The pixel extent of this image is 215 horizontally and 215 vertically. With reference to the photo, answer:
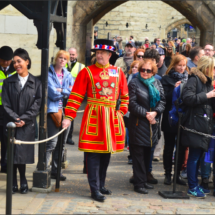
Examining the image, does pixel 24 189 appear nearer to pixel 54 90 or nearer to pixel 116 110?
pixel 54 90

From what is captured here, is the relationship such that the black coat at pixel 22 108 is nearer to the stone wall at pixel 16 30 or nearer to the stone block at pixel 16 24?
the stone wall at pixel 16 30

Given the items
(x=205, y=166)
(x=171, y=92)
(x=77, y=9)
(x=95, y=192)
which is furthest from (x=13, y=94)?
(x=77, y=9)

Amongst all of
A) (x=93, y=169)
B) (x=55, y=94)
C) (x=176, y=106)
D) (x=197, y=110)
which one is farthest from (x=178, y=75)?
(x=93, y=169)

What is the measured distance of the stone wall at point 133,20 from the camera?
31859 mm

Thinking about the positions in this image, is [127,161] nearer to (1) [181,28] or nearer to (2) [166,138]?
(2) [166,138]

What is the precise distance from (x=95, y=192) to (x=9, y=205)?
55.0 inches

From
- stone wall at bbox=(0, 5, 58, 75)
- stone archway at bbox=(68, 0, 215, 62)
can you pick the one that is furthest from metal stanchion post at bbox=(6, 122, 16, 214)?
stone archway at bbox=(68, 0, 215, 62)

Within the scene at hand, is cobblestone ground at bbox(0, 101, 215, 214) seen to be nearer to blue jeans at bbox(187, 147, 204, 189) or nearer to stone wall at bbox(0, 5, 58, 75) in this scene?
blue jeans at bbox(187, 147, 204, 189)

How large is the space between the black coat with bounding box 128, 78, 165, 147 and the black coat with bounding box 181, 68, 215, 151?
37cm

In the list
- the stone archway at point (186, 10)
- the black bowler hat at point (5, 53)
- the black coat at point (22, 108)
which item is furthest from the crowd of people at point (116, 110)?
the stone archway at point (186, 10)

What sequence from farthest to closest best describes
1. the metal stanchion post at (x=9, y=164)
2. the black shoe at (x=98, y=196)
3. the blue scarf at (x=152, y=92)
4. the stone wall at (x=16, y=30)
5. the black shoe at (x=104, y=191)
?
the stone wall at (x=16, y=30)
the blue scarf at (x=152, y=92)
the black shoe at (x=104, y=191)
the black shoe at (x=98, y=196)
the metal stanchion post at (x=9, y=164)

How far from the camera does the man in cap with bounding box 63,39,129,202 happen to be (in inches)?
210

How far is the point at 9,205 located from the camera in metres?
4.19

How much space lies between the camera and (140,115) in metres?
5.68
